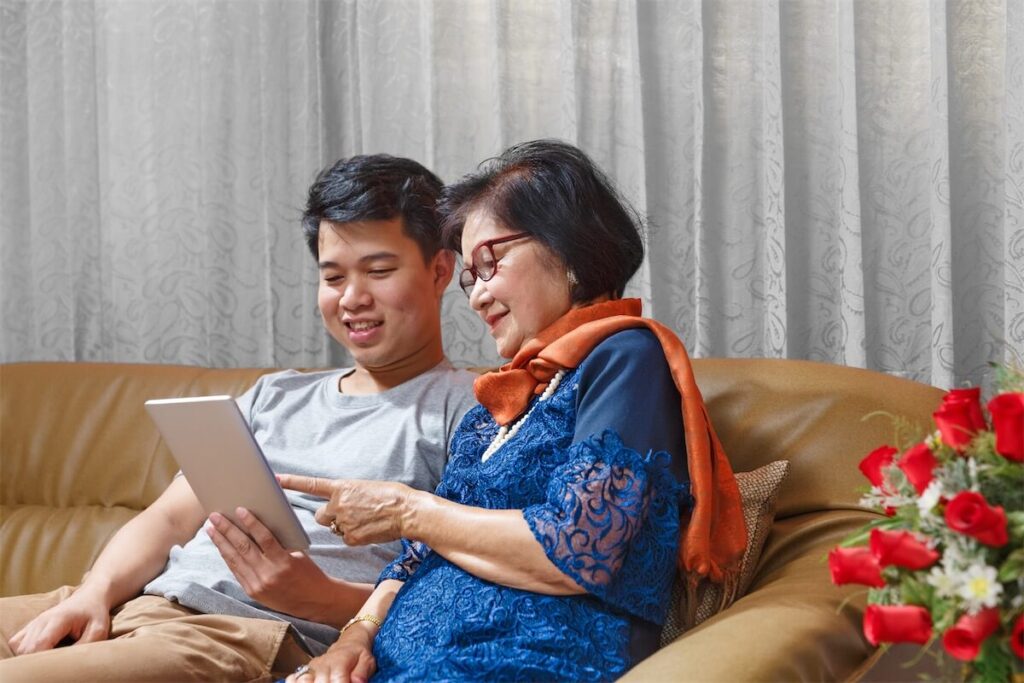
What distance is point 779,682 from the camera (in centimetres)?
125

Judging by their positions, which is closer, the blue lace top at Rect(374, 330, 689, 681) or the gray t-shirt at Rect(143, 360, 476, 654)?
the blue lace top at Rect(374, 330, 689, 681)

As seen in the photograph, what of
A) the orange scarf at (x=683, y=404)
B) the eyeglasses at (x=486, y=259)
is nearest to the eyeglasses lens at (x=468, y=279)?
the eyeglasses at (x=486, y=259)

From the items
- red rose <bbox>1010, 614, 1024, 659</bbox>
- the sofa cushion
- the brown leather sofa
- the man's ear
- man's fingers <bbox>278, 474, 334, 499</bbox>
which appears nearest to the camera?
red rose <bbox>1010, 614, 1024, 659</bbox>

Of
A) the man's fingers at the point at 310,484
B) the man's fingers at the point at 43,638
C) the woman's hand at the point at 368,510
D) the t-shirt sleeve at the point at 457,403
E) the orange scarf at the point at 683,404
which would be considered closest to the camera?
the orange scarf at the point at 683,404

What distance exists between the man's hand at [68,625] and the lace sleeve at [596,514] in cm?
87

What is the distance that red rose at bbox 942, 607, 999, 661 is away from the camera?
1.09 m

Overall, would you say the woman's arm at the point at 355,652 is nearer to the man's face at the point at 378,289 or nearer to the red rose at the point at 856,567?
the man's face at the point at 378,289

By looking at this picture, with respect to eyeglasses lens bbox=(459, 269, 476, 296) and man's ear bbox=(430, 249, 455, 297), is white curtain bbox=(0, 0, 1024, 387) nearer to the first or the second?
man's ear bbox=(430, 249, 455, 297)

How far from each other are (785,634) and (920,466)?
0.29m

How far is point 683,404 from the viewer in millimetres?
1503

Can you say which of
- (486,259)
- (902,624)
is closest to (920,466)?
(902,624)

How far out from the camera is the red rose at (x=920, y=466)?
1168mm

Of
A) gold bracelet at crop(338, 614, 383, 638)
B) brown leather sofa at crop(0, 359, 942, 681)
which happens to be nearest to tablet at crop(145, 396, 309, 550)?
gold bracelet at crop(338, 614, 383, 638)

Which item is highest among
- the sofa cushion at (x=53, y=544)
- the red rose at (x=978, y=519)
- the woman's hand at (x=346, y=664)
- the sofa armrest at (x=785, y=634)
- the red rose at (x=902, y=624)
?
the red rose at (x=978, y=519)
